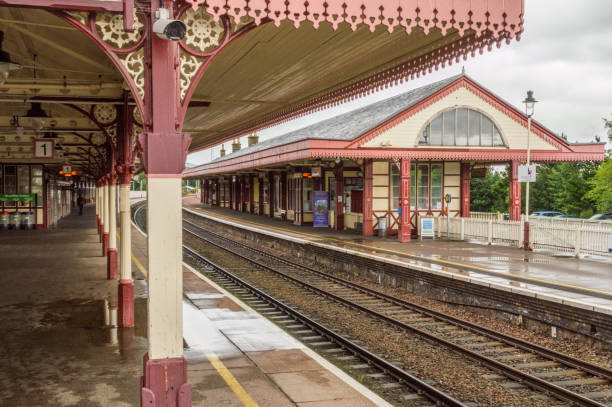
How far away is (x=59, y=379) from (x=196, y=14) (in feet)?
14.9

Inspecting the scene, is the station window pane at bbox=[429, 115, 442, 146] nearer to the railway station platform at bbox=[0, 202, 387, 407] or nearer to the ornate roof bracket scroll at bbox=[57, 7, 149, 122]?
the railway station platform at bbox=[0, 202, 387, 407]

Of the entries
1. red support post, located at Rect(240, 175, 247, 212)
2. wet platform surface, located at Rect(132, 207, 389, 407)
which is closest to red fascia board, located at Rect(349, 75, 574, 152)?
wet platform surface, located at Rect(132, 207, 389, 407)

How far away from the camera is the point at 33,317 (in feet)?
Result: 32.0

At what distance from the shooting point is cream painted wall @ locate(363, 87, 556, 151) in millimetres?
22016

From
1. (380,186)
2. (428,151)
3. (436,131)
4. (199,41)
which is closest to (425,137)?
(436,131)

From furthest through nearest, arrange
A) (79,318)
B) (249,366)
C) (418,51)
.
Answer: (79,318) → (249,366) → (418,51)

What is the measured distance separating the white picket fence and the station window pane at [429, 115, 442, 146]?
3.15m

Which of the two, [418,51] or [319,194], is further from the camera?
[319,194]

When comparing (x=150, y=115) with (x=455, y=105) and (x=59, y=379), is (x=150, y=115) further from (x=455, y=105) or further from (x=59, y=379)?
(x=455, y=105)

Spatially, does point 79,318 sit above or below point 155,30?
below

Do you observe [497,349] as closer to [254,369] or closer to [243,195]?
[254,369]

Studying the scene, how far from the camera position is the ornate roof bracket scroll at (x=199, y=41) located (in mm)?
4508

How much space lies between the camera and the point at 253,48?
682 centimetres

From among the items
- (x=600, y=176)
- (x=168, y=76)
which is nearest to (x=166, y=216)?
(x=168, y=76)
